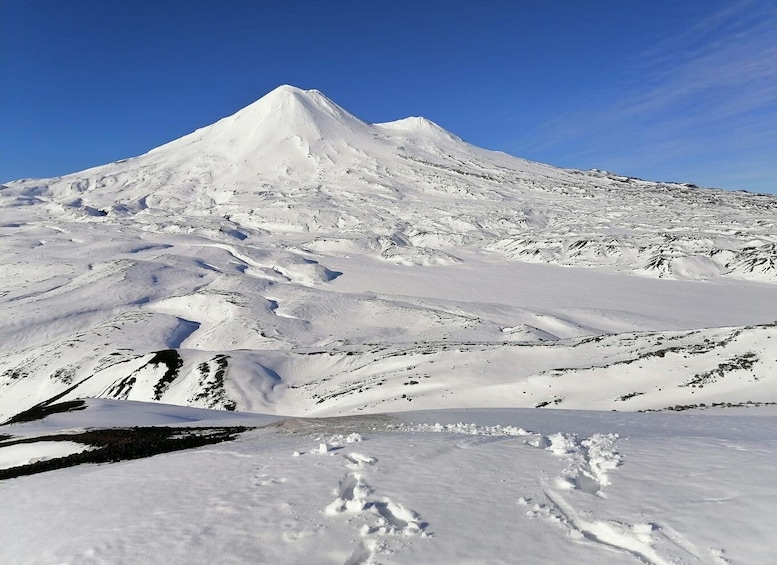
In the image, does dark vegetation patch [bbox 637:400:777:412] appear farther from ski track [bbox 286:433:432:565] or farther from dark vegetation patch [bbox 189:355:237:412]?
dark vegetation patch [bbox 189:355:237:412]

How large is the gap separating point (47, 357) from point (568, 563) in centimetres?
8047

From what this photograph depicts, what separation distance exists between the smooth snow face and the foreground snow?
18.2 meters

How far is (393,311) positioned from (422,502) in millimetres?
78594

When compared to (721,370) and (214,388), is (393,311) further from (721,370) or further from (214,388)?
(721,370)

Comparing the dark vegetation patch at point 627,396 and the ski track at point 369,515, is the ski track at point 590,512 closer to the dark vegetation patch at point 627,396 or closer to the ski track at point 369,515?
the ski track at point 369,515

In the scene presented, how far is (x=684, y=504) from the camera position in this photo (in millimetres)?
10430

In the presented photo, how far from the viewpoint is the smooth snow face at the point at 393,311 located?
37.7 m

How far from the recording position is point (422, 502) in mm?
11344

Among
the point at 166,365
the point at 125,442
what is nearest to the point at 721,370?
the point at 125,442

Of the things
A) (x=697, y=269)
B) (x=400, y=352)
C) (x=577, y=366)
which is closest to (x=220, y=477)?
(x=577, y=366)

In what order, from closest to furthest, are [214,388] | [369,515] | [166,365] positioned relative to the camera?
[369,515]
[214,388]
[166,365]

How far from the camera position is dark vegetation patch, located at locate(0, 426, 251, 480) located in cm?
1794

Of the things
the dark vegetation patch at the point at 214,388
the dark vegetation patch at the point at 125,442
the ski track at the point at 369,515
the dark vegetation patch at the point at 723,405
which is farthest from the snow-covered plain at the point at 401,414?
the dark vegetation patch at the point at 125,442

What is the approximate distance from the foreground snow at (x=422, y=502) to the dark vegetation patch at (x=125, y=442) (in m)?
1.68
